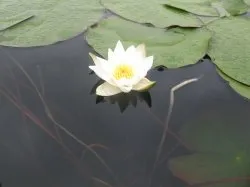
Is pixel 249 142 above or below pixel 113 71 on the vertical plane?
below

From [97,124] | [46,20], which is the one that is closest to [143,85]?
[97,124]

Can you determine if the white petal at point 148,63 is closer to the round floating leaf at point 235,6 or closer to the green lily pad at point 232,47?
the green lily pad at point 232,47

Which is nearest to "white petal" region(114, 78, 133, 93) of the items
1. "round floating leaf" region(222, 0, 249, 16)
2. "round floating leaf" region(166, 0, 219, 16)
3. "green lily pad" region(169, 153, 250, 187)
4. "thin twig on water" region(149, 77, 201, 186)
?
"thin twig on water" region(149, 77, 201, 186)

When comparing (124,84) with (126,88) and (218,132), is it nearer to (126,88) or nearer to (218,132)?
(126,88)

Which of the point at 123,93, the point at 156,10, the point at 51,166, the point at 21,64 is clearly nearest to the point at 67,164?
the point at 51,166

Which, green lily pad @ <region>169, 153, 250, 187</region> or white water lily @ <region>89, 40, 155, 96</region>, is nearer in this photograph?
green lily pad @ <region>169, 153, 250, 187</region>

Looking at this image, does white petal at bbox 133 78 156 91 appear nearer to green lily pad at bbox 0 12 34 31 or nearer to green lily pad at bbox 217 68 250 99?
green lily pad at bbox 217 68 250 99

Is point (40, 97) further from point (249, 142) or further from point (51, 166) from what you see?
point (249, 142)
